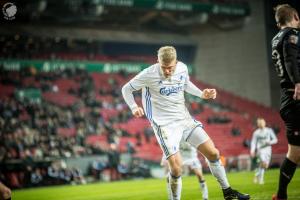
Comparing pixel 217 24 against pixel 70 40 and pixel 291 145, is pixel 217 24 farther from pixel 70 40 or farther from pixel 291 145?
pixel 291 145

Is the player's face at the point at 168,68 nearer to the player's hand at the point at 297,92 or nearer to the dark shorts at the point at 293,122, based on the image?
the dark shorts at the point at 293,122

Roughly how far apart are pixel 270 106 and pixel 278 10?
29104 mm

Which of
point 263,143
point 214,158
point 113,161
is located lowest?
point 113,161

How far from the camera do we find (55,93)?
98.4 feet

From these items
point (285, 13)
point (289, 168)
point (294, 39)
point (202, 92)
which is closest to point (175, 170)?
point (202, 92)

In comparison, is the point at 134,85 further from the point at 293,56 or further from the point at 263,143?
the point at 263,143

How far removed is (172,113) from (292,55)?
6.81 feet

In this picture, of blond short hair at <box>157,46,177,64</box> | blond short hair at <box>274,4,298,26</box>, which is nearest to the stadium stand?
blond short hair at <box>157,46,177,64</box>

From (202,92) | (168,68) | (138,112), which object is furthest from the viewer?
(202,92)

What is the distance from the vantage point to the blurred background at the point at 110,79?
71.7 ft

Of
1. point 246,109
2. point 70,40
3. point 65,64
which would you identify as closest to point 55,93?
point 65,64

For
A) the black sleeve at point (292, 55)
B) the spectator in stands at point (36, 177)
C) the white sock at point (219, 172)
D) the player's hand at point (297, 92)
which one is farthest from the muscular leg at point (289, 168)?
the spectator in stands at point (36, 177)

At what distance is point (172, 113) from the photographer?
7.32m

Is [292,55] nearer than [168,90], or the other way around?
[292,55]
